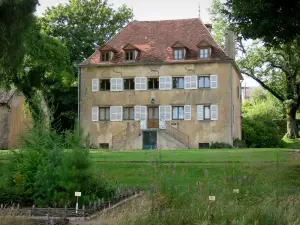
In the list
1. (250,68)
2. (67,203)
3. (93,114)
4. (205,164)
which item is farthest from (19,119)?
(67,203)

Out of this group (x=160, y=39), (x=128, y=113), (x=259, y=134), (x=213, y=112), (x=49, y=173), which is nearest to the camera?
(x=49, y=173)

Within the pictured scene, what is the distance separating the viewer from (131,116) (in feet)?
148

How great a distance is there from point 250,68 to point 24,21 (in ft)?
108

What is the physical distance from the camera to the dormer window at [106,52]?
45.6m

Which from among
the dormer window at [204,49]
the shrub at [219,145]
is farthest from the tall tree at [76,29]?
the shrub at [219,145]

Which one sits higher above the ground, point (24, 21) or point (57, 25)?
point (57, 25)

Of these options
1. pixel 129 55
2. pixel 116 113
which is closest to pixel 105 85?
pixel 116 113

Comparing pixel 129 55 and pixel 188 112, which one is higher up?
pixel 129 55

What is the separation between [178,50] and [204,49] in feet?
7.05

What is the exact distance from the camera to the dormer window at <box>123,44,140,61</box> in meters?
45.0

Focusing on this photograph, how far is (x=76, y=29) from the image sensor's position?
51.7 m

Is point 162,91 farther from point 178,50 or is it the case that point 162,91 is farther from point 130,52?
point 130,52

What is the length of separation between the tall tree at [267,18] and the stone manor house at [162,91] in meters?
23.0

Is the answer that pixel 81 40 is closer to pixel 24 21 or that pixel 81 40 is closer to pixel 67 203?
pixel 24 21
